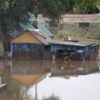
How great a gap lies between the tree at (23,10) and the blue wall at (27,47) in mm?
1739

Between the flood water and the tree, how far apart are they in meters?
8.38

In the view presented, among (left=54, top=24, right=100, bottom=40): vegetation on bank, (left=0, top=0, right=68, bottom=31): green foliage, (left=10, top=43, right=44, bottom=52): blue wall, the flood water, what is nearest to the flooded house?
(left=10, top=43, right=44, bottom=52): blue wall

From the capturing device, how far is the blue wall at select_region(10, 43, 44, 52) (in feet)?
107

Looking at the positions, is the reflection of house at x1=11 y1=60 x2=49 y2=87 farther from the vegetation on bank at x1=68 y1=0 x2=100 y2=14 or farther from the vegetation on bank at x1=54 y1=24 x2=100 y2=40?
the vegetation on bank at x1=68 y1=0 x2=100 y2=14

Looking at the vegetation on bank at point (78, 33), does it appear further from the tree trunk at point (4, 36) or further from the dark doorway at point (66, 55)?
the tree trunk at point (4, 36)

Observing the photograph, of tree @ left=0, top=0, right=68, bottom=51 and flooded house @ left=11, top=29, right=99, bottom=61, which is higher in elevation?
tree @ left=0, top=0, right=68, bottom=51

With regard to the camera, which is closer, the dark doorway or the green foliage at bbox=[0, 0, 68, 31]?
the green foliage at bbox=[0, 0, 68, 31]

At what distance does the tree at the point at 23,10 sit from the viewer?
30.8 metres

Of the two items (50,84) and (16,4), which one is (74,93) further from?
(16,4)

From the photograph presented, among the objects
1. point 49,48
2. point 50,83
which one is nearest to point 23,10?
point 49,48

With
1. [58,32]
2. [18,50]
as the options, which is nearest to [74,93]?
[18,50]

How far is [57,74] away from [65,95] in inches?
269

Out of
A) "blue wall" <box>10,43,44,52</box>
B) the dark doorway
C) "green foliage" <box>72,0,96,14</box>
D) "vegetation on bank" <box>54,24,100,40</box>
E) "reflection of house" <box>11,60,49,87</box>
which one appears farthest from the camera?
"green foliage" <box>72,0,96,14</box>

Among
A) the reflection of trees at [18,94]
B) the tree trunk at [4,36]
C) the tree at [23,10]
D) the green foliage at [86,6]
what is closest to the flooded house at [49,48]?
the tree trunk at [4,36]
